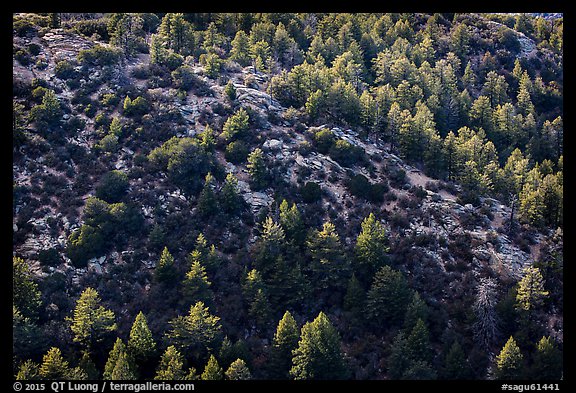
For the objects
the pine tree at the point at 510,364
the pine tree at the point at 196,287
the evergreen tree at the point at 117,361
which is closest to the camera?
the evergreen tree at the point at 117,361

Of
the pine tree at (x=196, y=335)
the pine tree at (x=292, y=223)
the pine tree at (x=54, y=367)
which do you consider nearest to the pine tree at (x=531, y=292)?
the pine tree at (x=292, y=223)

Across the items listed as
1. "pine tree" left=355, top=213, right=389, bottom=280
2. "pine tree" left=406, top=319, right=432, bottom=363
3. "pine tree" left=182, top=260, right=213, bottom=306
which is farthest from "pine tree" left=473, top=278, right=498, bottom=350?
"pine tree" left=182, top=260, right=213, bottom=306

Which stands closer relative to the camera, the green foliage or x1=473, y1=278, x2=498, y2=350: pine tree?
x1=473, y1=278, x2=498, y2=350: pine tree

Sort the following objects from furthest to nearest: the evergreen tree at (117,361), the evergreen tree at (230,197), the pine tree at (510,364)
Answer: the evergreen tree at (230,197) < the pine tree at (510,364) < the evergreen tree at (117,361)

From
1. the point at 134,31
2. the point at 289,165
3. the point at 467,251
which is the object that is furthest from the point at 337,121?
the point at 134,31

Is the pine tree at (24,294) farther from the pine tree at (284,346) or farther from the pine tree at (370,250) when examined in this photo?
the pine tree at (370,250)

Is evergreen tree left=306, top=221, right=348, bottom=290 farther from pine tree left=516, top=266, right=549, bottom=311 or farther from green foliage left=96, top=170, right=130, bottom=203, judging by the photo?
green foliage left=96, top=170, right=130, bottom=203
